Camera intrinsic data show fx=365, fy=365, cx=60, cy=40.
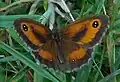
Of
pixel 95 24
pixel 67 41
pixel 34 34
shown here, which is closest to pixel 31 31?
pixel 34 34

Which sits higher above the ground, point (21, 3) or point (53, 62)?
point (21, 3)

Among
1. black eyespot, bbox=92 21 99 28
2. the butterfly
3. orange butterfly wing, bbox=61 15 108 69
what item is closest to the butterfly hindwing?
the butterfly

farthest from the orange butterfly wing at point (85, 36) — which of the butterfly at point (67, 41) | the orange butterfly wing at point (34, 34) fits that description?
the orange butterfly wing at point (34, 34)

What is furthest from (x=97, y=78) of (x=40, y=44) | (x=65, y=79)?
(x=40, y=44)

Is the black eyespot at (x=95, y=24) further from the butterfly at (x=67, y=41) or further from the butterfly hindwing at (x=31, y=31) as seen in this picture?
the butterfly hindwing at (x=31, y=31)

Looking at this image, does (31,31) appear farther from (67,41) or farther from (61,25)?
(61,25)

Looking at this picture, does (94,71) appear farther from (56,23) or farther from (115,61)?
(56,23)
